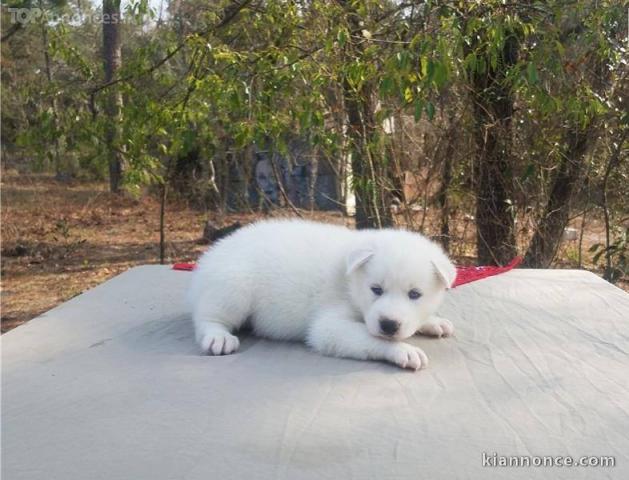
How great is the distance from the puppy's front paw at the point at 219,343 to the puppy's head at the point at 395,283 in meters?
0.49

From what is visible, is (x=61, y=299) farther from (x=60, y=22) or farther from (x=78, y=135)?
(x=60, y=22)

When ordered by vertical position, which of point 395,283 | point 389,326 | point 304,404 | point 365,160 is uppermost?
point 365,160

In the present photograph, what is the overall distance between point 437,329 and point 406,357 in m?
0.45

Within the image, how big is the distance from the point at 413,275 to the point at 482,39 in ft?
9.77

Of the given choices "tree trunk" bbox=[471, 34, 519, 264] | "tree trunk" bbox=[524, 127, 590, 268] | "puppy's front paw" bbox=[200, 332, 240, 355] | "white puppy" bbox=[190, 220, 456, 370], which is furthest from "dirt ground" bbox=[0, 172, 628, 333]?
"puppy's front paw" bbox=[200, 332, 240, 355]

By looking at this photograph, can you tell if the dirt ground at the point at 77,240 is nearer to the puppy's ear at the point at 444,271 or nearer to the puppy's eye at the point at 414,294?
the puppy's ear at the point at 444,271

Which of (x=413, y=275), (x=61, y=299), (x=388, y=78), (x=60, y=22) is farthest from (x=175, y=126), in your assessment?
(x=413, y=275)

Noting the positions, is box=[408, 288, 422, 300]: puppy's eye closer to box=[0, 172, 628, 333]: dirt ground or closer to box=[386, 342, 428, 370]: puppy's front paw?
box=[386, 342, 428, 370]: puppy's front paw

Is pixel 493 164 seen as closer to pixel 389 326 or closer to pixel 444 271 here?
pixel 444 271

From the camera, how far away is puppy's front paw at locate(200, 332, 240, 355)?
7.34 feet

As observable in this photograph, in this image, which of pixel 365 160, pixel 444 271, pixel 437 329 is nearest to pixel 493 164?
pixel 365 160

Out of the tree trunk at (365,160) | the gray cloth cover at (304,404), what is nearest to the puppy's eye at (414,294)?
the gray cloth cover at (304,404)

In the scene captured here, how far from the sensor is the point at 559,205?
571 centimetres

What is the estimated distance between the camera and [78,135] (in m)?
5.35
